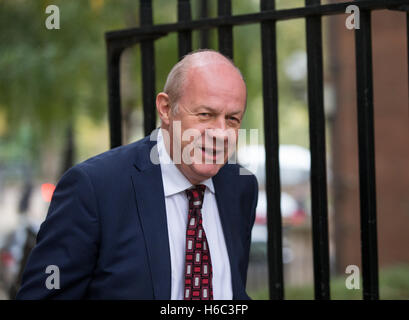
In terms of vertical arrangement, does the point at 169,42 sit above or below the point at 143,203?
above

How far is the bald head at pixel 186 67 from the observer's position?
6.73ft

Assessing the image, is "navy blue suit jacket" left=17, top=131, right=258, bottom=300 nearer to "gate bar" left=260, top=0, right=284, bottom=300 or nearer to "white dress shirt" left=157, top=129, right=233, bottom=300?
"white dress shirt" left=157, top=129, right=233, bottom=300

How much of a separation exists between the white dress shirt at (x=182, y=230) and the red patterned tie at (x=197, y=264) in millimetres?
30

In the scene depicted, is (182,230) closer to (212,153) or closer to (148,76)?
(212,153)

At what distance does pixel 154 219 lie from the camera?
6.89 feet

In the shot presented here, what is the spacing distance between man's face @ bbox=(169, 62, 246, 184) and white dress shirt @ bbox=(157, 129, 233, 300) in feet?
0.40

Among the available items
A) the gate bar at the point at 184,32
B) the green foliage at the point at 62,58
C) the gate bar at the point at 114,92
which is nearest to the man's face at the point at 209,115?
Answer: the gate bar at the point at 184,32

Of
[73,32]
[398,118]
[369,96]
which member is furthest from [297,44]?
[369,96]

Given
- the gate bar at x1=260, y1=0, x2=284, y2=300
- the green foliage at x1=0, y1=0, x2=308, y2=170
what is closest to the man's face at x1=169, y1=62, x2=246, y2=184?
the gate bar at x1=260, y1=0, x2=284, y2=300

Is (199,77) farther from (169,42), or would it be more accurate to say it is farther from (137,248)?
(169,42)

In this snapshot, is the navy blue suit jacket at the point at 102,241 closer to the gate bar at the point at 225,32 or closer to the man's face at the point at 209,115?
the man's face at the point at 209,115

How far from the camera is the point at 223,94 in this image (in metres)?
2.01
